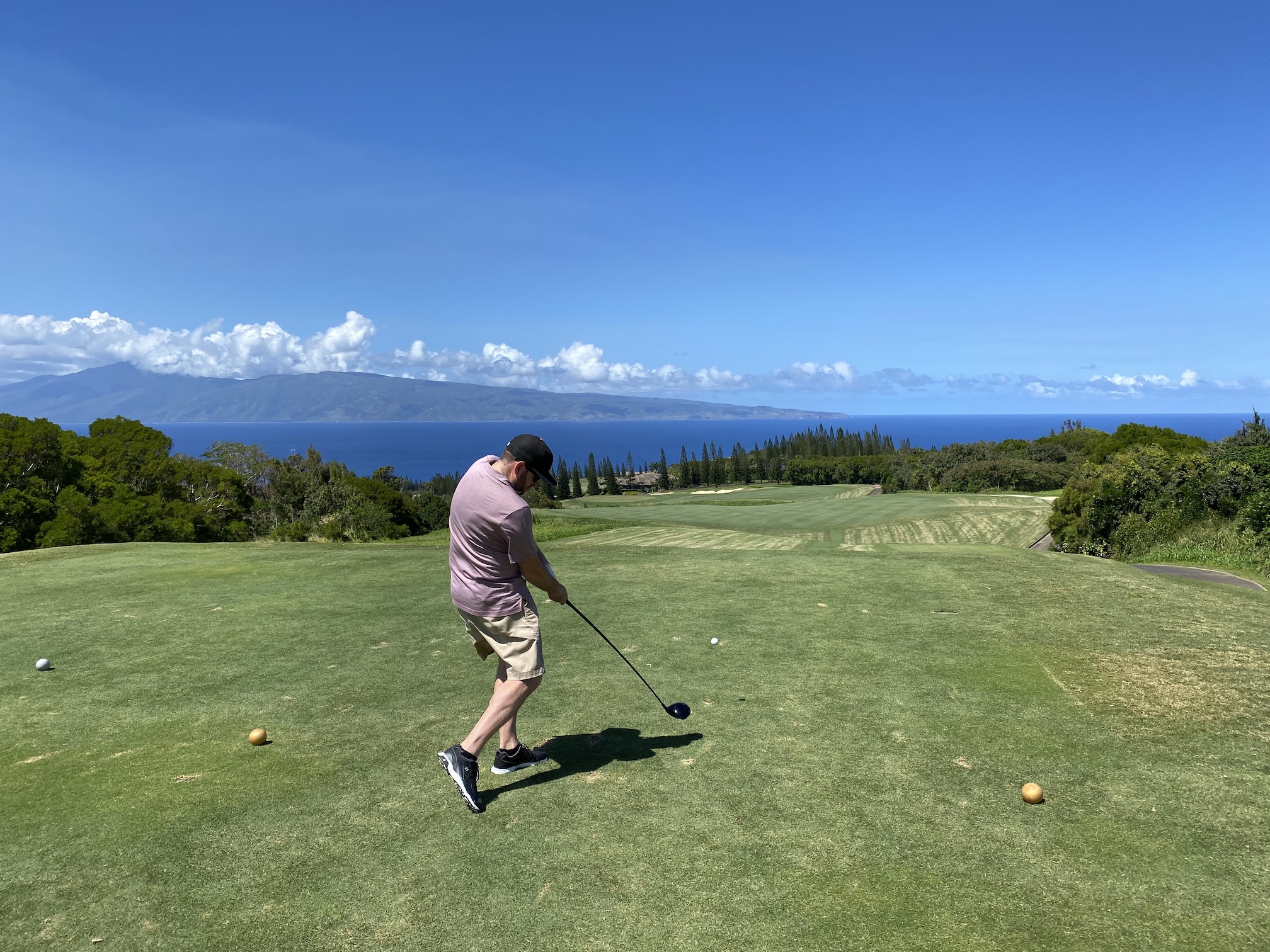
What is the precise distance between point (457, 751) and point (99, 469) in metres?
41.0

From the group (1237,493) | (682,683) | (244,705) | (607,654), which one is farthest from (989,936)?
(1237,493)

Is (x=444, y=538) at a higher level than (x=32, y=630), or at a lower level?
lower

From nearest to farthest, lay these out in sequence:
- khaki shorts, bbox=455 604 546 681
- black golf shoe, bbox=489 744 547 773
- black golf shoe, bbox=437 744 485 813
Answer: black golf shoe, bbox=437 744 485 813
khaki shorts, bbox=455 604 546 681
black golf shoe, bbox=489 744 547 773

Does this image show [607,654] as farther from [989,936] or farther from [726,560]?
[726,560]

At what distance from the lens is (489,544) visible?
550 cm

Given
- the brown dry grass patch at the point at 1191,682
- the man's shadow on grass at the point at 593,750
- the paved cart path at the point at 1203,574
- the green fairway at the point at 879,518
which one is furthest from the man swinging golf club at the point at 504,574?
the green fairway at the point at 879,518

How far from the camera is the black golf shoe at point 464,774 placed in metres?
5.05

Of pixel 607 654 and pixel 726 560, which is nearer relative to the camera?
pixel 607 654

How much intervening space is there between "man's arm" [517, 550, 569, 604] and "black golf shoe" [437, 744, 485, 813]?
49.8 inches

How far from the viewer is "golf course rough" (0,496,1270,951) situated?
3.85 m

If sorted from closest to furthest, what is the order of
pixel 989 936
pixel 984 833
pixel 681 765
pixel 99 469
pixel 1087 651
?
pixel 989 936
pixel 984 833
pixel 681 765
pixel 1087 651
pixel 99 469

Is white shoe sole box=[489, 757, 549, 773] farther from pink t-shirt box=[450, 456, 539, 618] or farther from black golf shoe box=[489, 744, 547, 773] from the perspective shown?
pink t-shirt box=[450, 456, 539, 618]

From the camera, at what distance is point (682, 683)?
7.62 m

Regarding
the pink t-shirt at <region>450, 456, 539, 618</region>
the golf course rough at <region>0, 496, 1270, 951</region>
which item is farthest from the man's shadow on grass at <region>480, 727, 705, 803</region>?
the pink t-shirt at <region>450, 456, 539, 618</region>
